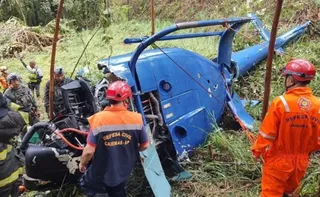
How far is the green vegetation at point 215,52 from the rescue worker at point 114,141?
3.68 ft

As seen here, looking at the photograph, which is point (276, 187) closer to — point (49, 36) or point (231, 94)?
point (231, 94)

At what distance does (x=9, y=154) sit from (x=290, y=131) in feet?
8.23

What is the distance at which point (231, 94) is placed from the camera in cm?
560

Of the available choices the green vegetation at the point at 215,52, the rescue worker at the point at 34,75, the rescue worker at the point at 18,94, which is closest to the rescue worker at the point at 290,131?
the green vegetation at the point at 215,52

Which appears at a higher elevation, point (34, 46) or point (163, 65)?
point (163, 65)

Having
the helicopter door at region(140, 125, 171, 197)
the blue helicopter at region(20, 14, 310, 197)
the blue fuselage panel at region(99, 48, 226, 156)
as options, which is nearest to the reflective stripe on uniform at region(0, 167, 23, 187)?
the blue helicopter at region(20, 14, 310, 197)

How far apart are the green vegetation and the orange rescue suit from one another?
0.69 meters

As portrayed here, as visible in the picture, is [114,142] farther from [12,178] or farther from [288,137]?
[288,137]

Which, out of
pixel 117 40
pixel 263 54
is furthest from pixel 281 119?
pixel 117 40

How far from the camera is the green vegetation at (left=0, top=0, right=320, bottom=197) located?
4.19 meters

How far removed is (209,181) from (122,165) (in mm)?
1426

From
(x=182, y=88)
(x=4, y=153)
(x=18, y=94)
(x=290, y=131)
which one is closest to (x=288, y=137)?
(x=290, y=131)

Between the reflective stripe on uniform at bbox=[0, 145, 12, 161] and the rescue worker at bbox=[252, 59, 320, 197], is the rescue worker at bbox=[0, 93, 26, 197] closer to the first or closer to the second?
the reflective stripe on uniform at bbox=[0, 145, 12, 161]

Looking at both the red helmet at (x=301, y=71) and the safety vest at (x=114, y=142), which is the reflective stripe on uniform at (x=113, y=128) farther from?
the red helmet at (x=301, y=71)
